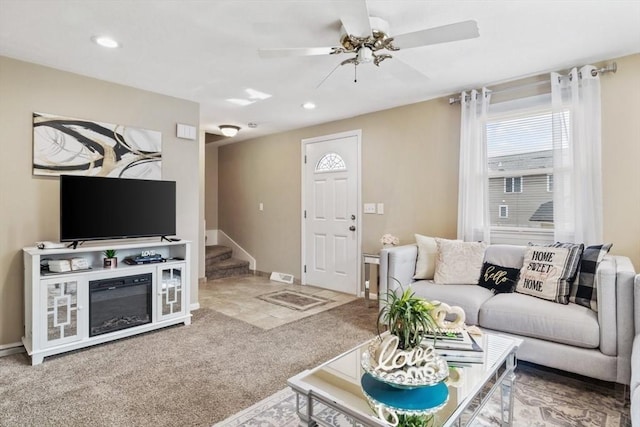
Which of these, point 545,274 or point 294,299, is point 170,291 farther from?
point 545,274

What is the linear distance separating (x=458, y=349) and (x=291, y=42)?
224 cm

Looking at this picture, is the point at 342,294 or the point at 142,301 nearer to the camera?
the point at 142,301

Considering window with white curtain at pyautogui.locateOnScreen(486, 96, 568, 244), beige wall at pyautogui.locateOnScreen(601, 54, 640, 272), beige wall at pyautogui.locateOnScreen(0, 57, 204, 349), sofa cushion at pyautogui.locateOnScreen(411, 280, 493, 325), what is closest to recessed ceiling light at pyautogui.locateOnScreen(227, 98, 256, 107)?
beige wall at pyautogui.locateOnScreen(0, 57, 204, 349)

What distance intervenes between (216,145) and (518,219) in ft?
16.7

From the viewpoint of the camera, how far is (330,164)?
4.93 meters

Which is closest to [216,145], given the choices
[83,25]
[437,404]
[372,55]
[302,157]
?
[302,157]

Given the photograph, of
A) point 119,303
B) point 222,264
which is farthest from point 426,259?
point 222,264

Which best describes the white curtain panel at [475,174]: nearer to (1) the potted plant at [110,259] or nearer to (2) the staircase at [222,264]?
(1) the potted plant at [110,259]

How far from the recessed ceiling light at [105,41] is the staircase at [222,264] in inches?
145

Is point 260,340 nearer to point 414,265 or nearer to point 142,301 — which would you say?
point 142,301

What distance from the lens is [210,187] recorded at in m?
6.60

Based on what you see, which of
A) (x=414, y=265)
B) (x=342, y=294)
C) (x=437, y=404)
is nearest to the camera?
(x=437, y=404)

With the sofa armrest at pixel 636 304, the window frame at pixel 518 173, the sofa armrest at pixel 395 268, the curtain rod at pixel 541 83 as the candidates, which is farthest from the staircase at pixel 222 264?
the sofa armrest at pixel 636 304

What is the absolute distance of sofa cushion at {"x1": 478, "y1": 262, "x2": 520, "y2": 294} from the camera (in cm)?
282
